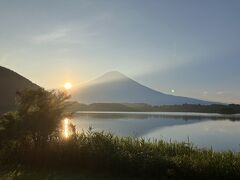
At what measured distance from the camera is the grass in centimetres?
1703

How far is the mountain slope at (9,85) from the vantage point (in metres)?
105

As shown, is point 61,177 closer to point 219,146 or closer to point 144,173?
point 144,173

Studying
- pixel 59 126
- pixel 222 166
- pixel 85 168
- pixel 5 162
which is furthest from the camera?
pixel 59 126

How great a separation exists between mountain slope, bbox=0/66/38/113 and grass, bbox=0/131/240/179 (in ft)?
264

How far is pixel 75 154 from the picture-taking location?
65.2 feet

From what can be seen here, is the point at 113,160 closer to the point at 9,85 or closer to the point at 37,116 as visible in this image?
the point at 37,116

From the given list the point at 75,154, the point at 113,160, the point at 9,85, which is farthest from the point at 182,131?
the point at 9,85

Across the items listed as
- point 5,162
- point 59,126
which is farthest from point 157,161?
point 5,162

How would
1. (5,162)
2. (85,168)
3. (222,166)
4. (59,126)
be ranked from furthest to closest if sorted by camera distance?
(59,126)
(5,162)
(85,168)
(222,166)

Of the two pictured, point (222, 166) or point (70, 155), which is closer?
point (222, 166)

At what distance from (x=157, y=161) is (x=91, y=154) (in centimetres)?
347

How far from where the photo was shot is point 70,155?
65.6 ft

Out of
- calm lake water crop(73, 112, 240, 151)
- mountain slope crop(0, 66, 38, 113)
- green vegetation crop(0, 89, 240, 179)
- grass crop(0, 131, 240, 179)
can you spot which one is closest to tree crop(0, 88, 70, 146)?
green vegetation crop(0, 89, 240, 179)

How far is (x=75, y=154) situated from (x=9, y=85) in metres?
98.2
